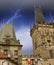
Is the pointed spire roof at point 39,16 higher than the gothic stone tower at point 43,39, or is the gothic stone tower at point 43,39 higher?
the pointed spire roof at point 39,16

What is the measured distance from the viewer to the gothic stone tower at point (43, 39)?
71.6 meters

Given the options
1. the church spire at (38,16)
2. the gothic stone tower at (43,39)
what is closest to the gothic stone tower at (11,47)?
the gothic stone tower at (43,39)

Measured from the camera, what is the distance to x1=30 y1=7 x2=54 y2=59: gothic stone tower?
71562 millimetres

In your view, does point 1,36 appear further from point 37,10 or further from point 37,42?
point 37,10

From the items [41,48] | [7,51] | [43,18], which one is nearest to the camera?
[7,51]

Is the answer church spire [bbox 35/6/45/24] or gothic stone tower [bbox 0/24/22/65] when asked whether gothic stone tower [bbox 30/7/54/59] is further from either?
gothic stone tower [bbox 0/24/22/65]

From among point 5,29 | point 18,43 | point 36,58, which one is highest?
point 5,29

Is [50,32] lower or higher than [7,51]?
higher

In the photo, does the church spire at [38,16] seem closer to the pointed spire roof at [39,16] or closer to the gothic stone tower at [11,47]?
the pointed spire roof at [39,16]

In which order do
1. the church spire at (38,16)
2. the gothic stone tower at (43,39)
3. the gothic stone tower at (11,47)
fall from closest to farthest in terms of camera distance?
the gothic stone tower at (11,47) < the gothic stone tower at (43,39) < the church spire at (38,16)

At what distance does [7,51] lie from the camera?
208 feet

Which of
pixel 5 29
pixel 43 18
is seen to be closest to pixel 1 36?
pixel 5 29

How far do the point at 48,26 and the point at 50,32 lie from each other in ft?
8.19

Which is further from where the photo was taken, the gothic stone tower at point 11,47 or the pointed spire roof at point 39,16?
the pointed spire roof at point 39,16
